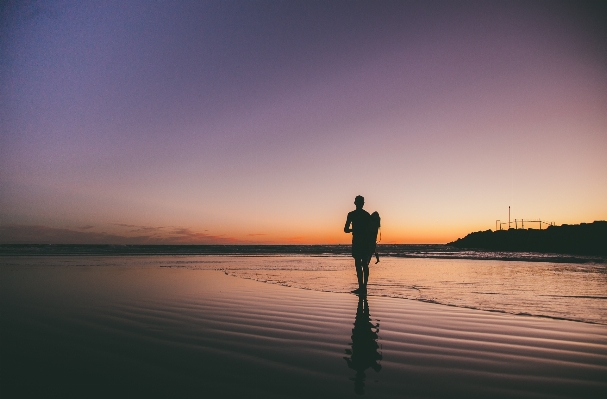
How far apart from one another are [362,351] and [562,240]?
56.0 m

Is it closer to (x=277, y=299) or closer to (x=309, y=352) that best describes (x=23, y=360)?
(x=309, y=352)

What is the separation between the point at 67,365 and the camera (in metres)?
3.79

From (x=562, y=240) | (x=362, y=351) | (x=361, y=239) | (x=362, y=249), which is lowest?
(x=362, y=351)

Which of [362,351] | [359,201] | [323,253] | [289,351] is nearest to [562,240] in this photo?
[323,253]

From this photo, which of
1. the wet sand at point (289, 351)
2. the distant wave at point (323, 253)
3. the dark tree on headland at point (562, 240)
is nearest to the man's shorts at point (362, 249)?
the wet sand at point (289, 351)

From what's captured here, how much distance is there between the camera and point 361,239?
9.94m

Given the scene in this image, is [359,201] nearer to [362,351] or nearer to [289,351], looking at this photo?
[362,351]

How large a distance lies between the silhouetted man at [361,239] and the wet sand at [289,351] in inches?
78.1

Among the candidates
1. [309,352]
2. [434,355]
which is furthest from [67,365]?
[434,355]

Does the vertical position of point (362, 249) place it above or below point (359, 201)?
below

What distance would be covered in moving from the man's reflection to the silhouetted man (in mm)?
3237

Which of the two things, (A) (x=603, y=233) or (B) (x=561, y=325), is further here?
(A) (x=603, y=233)

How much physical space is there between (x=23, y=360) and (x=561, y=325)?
7146 millimetres

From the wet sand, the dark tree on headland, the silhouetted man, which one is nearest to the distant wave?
the dark tree on headland
